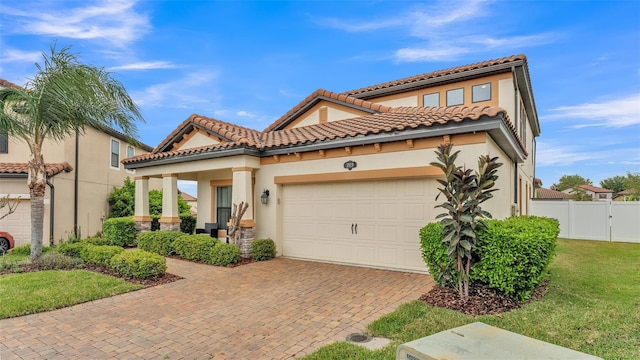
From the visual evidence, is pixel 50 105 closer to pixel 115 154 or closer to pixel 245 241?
pixel 245 241

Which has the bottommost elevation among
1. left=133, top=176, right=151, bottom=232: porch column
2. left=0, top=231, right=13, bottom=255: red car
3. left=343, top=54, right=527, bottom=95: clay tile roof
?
left=0, top=231, right=13, bottom=255: red car

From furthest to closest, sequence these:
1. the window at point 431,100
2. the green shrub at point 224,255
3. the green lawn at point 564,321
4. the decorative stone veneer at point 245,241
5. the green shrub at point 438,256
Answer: the window at point 431,100 → the decorative stone veneer at point 245,241 → the green shrub at point 224,255 → the green shrub at point 438,256 → the green lawn at point 564,321

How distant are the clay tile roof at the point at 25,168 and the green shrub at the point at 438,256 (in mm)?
15106

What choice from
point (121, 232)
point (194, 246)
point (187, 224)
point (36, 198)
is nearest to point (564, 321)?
point (194, 246)

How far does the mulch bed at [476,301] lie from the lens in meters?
5.44

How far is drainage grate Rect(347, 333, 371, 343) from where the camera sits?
14.6 ft

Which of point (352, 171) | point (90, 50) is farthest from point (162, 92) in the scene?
point (352, 171)

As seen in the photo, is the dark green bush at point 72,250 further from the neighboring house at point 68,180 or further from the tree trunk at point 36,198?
the neighboring house at point 68,180

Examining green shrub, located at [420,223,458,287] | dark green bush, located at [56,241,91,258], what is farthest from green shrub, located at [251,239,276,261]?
green shrub, located at [420,223,458,287]

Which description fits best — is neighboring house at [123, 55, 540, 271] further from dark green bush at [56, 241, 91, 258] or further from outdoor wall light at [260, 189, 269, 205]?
dark green bush at [56, 241, 91, 258]

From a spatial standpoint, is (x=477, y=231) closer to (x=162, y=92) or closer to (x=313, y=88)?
(x=313, y=88)

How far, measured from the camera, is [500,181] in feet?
30.1

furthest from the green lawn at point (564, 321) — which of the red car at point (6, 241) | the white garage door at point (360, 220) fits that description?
the red car at point (6, 241)

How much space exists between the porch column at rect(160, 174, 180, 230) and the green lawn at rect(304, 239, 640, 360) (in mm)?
9937
